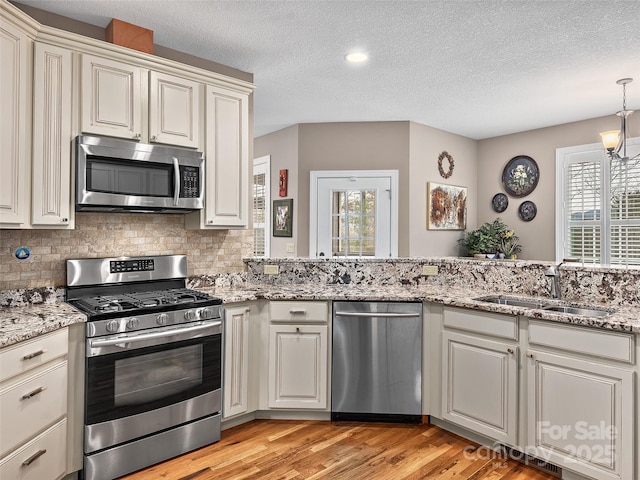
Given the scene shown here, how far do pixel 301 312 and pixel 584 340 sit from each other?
5.34 ft

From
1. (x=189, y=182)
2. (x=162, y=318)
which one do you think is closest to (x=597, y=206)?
(x=189, y=182)

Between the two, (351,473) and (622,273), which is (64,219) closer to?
(351,473)

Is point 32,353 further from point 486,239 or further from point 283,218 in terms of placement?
point 486,239

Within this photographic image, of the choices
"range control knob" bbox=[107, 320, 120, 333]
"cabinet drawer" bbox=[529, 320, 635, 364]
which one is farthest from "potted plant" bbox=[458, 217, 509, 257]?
"range control knob" bbox=[107, 320, 120, 333]

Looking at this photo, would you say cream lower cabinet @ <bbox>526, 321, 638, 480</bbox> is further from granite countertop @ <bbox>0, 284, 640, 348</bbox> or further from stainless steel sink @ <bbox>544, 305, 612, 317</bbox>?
stainless steel sink @ <bbox>544, 305, 612, 317</bbox>

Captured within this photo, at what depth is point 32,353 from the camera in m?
1.91

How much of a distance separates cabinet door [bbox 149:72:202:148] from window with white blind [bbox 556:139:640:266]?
4.20 m

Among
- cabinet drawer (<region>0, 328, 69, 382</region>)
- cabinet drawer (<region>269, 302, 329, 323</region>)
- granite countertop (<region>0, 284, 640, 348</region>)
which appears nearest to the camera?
cabinet drawer (<region>0, 328, 69, 382</region>)

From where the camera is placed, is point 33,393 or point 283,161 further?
point 283,161

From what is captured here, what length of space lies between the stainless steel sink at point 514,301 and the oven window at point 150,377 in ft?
5.74

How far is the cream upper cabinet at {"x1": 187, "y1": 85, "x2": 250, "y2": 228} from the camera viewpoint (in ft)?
9.62

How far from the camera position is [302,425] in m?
2.94

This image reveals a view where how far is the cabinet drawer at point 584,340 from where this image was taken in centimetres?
205

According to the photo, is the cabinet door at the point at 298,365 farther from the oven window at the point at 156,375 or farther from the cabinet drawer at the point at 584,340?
the cabinet drawer at the point at 584,340
